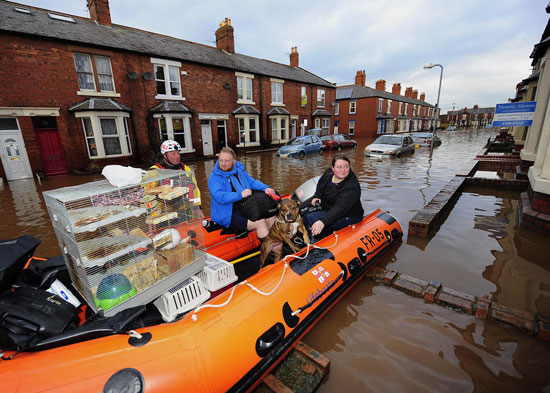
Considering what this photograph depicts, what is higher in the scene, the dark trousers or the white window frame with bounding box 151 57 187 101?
the white window frame with bounding box 151 57 187 101

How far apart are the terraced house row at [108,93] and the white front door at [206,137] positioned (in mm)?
75

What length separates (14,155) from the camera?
11.5m

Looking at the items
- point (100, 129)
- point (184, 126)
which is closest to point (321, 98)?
point (184, 126)

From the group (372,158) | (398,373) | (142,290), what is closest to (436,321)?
(398,373)

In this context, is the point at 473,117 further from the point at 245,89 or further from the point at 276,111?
the point at 245,89

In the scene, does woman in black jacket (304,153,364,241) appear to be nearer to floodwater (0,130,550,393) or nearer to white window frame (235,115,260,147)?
floodwater (0,130,550,393)

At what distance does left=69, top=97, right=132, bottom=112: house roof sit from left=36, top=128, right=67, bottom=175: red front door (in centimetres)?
160

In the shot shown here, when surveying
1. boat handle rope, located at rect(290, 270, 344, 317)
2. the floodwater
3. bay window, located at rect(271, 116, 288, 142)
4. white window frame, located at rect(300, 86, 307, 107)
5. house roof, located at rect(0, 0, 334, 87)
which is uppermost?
house roof, located at rect(0, 0, 334, 87)

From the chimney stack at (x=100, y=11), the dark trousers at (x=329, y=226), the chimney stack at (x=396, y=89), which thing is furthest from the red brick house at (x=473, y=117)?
the dark trousers at (x=329, y=226)

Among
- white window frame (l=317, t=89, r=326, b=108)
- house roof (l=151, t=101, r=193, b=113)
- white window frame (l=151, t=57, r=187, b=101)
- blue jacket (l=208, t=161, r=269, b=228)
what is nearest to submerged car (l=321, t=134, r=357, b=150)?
white window frame (l=317, t=89, r=326, b=108)

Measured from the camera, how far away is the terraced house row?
37.5 feet

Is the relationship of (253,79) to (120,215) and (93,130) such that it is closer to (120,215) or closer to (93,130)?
(93,130)

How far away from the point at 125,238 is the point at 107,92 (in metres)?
15.1

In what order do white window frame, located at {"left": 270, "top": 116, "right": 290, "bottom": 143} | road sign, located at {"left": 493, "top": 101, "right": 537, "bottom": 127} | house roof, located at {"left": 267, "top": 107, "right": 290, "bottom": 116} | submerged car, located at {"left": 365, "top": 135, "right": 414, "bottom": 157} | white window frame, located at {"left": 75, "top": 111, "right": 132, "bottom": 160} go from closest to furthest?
road sign, located at {"left": 493, "top": 101, "right": 537, "bottom": 127}
white window frame, located at {"left": 75, "top": 111, "right": 132, "bottom": 160}
submerged car, located at {"left": 365, "top": 135, "right": 414, "bottom": 157}
house roof, located at {"left": 267, "top": 107, "right": 290, "bottom": 116}
white window frame, located at {"left": 270, "top": 116, "right": 290, "bottom": 143}
